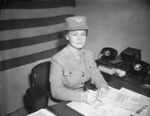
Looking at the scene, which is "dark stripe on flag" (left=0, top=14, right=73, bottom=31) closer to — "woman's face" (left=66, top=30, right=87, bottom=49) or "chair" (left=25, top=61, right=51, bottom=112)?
"chair" (left=25, top=61, right=51, bottom=112)

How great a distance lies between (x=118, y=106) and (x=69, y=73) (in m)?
0.61

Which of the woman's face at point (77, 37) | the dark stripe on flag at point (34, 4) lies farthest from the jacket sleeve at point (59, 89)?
the dark stripe on flag at point (34, 4)

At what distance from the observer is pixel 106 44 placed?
3.23 meters

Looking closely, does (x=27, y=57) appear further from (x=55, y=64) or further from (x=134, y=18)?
(x=134, y=18)

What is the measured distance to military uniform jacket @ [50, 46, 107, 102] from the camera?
1.57m

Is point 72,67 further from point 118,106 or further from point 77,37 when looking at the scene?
point 118,106

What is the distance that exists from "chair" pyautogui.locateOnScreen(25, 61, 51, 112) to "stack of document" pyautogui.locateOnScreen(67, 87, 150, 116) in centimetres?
46

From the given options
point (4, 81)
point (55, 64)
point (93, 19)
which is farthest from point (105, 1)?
point (4, 81)

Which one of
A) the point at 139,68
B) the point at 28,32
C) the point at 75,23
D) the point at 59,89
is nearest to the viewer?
the point at 59,89

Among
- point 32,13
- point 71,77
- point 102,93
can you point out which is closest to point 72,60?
point 71,77

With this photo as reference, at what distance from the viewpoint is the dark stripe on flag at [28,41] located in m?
2.14

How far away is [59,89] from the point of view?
1538 millimetres

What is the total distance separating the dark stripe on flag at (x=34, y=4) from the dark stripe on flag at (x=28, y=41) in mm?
409

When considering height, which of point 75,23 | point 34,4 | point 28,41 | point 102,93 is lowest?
point 102,93
